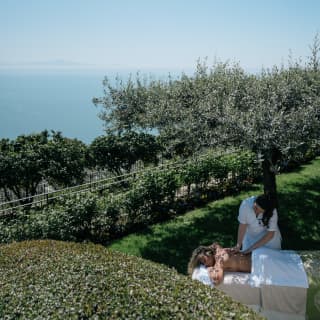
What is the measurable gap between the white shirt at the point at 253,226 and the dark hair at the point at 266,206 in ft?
0.18

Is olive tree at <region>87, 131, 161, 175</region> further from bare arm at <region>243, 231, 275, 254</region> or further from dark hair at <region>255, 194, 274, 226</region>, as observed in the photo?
bare arm at <region>243, 231, 275, 254</region>

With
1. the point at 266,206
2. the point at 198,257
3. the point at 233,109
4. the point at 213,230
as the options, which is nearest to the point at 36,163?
the point at 213,230

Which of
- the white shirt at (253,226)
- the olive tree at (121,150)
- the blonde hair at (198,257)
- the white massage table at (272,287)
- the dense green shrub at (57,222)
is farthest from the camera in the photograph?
the olive tree at (121,150)

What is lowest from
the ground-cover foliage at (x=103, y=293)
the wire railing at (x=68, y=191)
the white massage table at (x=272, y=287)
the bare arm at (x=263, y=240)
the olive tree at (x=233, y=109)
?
the wire railing at (x=68, y=191)

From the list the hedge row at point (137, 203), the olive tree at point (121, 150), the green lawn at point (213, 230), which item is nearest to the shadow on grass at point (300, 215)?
the green lawn at point (213, 230)

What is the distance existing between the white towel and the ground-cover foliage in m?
1.51

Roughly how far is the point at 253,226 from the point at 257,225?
6 centimetres

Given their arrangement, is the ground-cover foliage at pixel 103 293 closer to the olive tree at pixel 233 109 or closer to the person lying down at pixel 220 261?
the person lying down at pixel 220 261

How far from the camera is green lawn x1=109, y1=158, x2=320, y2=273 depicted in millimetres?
8086

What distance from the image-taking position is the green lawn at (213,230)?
809 cm

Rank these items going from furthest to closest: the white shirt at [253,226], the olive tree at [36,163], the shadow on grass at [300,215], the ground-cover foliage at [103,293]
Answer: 1. the olive tree at [36,163]
2. the shadow on grass at [300,215]
3. the white shirt at [253,226]
4. the ground-cover foliage at [103,293]

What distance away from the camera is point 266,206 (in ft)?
19.5

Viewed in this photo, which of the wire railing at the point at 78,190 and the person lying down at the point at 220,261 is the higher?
the person lying down at the point at 220,261

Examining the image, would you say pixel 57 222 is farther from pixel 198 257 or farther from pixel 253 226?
pixel 253 226
